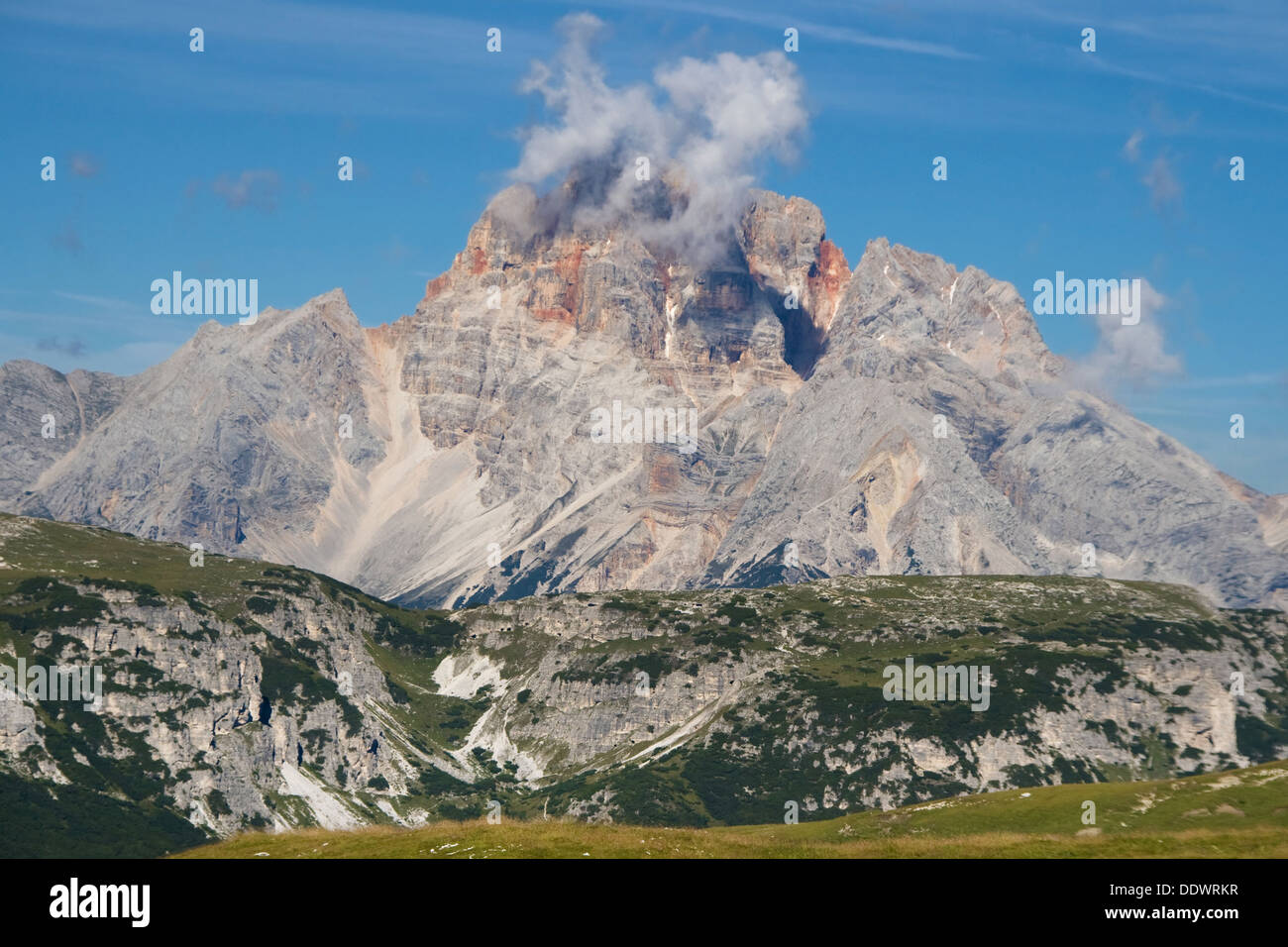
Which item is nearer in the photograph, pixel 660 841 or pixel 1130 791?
pixel 660 841
